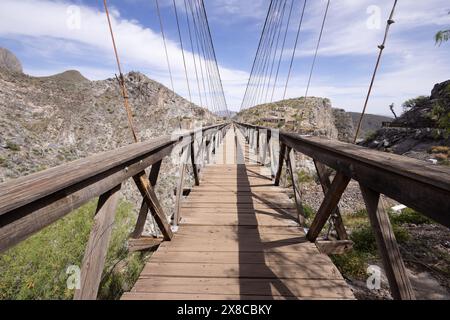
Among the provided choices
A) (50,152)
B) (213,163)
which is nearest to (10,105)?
(50,152)

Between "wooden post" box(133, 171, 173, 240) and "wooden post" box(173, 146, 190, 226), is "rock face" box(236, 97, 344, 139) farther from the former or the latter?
"wooden post" box(133, 171, 173, 240)

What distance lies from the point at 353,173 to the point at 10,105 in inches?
1999

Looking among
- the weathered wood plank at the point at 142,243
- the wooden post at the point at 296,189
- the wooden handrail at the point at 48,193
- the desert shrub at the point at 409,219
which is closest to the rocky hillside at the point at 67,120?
the desert shrub at the point at 409,219

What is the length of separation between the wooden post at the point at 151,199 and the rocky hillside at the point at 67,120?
1955 cm

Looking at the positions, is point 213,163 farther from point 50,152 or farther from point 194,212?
point 50,152

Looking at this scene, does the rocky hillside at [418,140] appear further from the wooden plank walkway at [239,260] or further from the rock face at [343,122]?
the rock face at [343,122]

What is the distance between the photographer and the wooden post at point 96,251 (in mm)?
1136

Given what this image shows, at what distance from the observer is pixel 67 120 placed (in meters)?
45.1

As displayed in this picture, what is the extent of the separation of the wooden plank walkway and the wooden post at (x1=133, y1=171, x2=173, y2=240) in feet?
0.62

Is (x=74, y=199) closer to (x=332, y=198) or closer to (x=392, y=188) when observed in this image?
(x=392, y=188)

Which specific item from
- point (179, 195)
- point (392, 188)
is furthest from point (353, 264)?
point (392, 188)

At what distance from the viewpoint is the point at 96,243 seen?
3.92 feet

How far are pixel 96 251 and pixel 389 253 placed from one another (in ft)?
4.82

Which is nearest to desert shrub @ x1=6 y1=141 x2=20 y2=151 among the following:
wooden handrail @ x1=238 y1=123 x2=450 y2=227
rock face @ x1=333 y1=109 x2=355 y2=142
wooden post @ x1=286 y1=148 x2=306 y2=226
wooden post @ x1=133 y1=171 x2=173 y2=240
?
wooden post @ x1=133 y1=171 x2=173 y2=240
